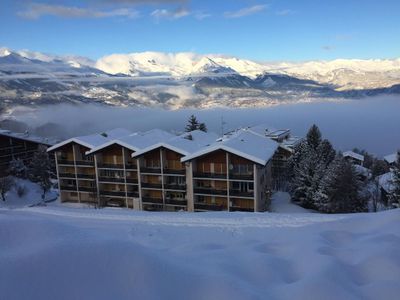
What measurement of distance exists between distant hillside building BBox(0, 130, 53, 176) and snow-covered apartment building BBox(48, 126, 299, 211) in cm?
1604

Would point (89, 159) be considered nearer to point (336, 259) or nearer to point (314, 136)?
point (314, 136)

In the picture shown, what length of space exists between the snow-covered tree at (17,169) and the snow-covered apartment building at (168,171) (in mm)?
11977

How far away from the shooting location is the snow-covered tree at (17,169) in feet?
163

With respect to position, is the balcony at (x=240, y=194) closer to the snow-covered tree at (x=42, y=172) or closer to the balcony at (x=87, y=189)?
the balcony at (x=87, y=189)

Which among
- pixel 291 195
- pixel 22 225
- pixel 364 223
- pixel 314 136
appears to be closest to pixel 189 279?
pixel 22 225

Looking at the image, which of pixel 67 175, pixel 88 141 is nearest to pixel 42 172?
pixel 67 175

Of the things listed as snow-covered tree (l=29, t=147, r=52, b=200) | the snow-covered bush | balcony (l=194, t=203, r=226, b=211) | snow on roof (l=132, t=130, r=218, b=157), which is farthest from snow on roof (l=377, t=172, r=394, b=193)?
the snow-covered bush

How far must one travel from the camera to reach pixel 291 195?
132 feet

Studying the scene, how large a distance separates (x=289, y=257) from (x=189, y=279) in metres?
2.94

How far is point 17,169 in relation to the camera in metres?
49.7

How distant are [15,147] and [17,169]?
589 cm

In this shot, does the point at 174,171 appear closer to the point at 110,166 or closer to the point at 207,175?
the point at 207,175

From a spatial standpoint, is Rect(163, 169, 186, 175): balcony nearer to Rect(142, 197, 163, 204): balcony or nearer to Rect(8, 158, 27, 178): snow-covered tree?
Rect(142, 197, 163, 204): balcony

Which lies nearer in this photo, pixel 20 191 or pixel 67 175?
pixel 67 175
